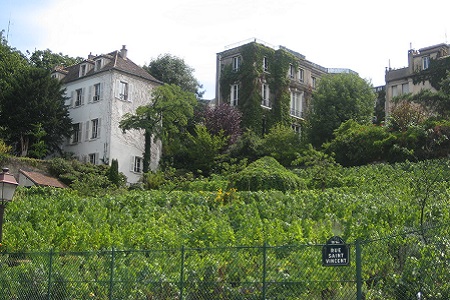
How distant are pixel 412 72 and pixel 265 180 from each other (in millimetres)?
25365

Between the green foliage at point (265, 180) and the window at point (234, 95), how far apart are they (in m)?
20.5

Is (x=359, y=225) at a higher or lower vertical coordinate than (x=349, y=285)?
higher

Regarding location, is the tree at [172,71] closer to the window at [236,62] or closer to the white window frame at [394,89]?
the window at [236,62]

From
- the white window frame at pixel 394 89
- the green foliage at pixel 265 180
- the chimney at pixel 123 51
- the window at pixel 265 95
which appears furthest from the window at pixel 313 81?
the green foliage at pixel 265 180

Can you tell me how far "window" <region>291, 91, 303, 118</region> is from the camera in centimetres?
5056

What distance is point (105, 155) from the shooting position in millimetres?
41938

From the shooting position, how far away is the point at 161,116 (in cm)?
4209

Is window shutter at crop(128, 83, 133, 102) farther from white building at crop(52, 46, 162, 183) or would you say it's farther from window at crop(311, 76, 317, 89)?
window at crop(311, 76, 317, 89)

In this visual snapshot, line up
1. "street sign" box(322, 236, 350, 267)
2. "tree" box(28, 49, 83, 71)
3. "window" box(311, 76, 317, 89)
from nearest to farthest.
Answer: "street sign" box(322, 236, 350, 267)
"window" box(311, 76, 317, 89)
"tree" box(28, 49, 83, 71)

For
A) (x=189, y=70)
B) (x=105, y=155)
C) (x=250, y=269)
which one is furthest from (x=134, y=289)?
(x=189, y=70)

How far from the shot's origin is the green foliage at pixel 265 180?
1053 inches

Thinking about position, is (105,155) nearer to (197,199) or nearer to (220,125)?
(220,125)

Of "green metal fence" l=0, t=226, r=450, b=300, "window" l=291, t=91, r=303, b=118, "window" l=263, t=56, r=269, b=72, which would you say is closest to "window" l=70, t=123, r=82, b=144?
"window" l=263, t=56, r=269, b=72

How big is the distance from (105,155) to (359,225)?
26.6 meters
